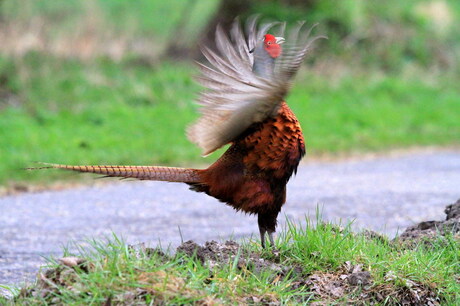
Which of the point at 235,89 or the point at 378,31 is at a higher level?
the point at 378,31

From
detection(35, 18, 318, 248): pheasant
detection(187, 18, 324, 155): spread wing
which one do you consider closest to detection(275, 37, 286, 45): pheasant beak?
detection(35, 18, 318, 248): pheasant

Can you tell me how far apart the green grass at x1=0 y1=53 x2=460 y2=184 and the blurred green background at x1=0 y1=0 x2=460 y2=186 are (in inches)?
0.9

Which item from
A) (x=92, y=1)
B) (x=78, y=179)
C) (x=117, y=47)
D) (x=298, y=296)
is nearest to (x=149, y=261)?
(x=298, y=296)

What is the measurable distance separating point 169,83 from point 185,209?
641 centimetres

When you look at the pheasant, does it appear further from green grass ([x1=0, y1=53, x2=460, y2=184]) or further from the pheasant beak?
green grass ([x1=0, y1=53, x2=460, y2=184])

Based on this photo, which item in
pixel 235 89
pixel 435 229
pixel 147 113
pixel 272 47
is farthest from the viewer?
pixel 147 113

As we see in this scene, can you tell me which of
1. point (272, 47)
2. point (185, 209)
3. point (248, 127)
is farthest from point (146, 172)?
point (185, 209)

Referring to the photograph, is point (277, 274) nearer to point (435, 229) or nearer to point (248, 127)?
point (248, 127)

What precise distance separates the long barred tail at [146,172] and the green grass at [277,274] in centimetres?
40

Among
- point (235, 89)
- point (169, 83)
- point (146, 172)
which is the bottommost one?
point (169, 83)

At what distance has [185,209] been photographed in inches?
321

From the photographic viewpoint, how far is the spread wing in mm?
4535

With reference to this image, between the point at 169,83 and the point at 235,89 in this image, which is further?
the point at 169,83

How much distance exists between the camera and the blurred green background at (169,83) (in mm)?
10758
